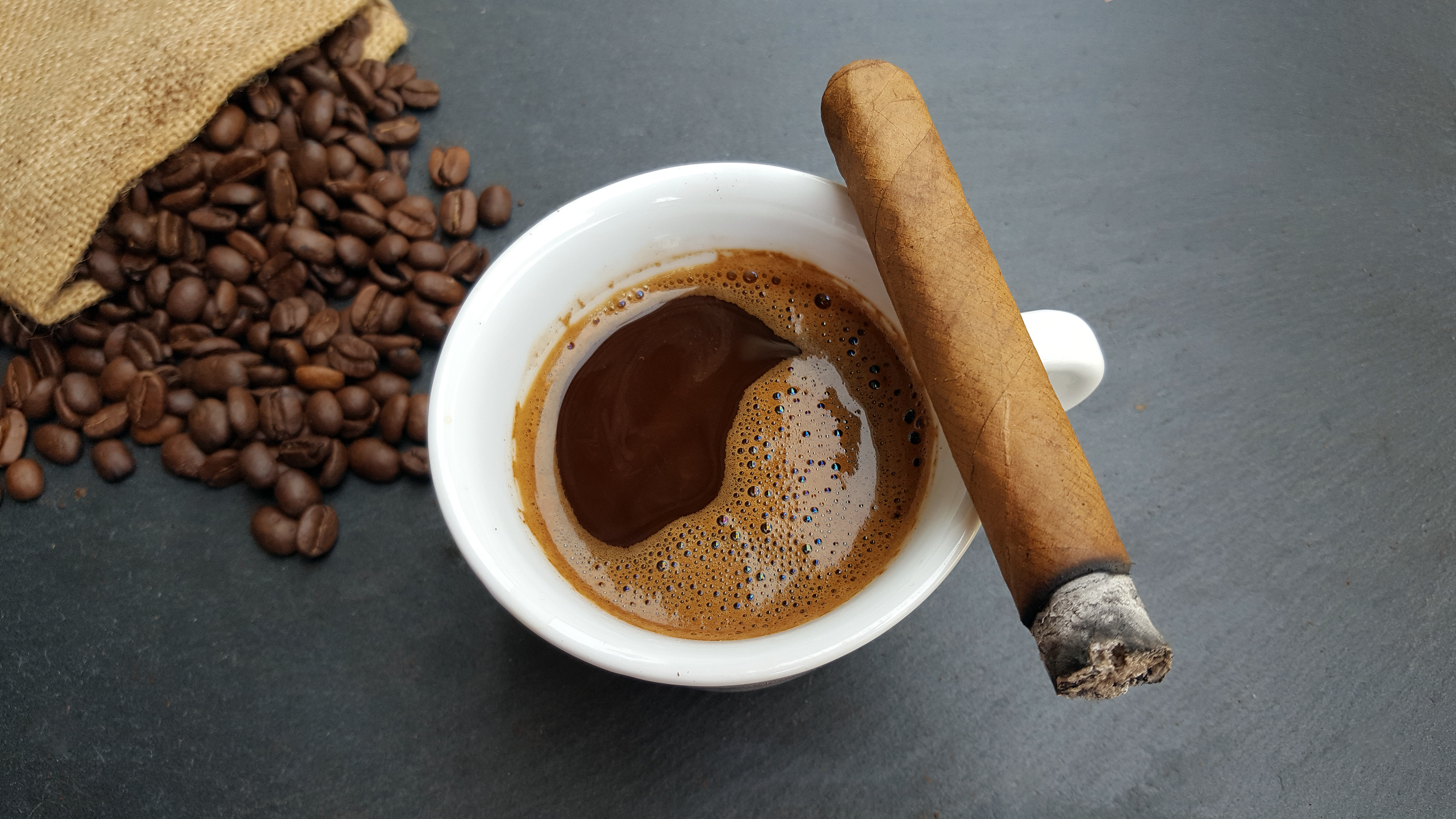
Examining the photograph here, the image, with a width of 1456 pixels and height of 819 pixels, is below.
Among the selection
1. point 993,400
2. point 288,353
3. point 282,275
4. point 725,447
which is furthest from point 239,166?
point 993,400

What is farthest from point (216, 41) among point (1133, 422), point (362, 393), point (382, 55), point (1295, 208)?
point (1295, 208)

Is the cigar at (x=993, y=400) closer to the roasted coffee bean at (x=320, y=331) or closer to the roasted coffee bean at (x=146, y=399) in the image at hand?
the roasted coffee bean at (x=320, y=331)

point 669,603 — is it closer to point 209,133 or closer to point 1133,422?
point 1133,422

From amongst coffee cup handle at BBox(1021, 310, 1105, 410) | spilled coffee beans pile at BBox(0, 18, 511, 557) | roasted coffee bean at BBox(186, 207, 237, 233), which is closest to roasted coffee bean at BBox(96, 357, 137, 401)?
spilled coffee beans pile at BBox(0, 18, 511, 557)

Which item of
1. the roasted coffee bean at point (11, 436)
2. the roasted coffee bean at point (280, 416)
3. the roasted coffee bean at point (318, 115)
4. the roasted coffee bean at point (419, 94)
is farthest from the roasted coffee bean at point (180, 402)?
the roasted coffee bean at point (419, 94)

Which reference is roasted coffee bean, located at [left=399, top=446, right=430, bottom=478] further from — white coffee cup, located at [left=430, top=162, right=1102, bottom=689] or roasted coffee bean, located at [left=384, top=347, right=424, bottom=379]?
white coffee cup, located at [left=430, top=162, right=1102, bottom=689]
